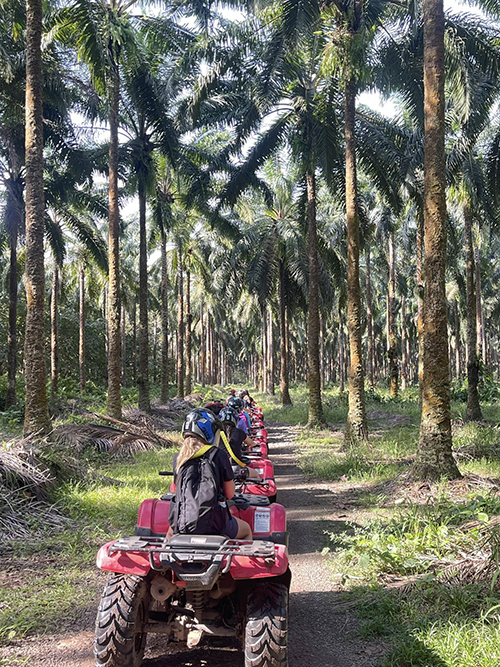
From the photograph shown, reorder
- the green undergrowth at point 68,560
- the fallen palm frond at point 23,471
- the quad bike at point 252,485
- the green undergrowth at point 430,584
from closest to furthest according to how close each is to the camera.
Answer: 1. the green undergrowth at point 430,584
2. the green undergrowth at point 68,560
3. the quad bike at point 252,485
4. the fallen palm frond at point 23,471

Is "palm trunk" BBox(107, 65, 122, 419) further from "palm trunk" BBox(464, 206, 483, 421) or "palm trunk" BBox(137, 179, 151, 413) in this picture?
"palm trunk" BBox(464, 206, 483, 421)

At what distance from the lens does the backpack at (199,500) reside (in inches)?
144

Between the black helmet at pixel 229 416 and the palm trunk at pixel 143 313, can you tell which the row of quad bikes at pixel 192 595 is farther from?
the palm trunk at pixel 143 313

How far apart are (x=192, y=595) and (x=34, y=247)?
7.18 meters

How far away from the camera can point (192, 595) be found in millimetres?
3371

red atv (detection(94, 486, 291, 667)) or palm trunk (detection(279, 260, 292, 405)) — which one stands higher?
palm trunk (detection(279, 260, 292, 405))

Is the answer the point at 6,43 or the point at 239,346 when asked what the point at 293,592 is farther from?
the point at 239,346

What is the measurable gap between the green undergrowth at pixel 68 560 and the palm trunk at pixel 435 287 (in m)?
4.20

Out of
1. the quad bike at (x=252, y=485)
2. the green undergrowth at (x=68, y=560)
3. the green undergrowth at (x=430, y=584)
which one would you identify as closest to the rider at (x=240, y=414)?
the green undergrowth at (x=68, y=560)

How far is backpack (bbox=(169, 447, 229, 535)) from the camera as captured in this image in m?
3.67

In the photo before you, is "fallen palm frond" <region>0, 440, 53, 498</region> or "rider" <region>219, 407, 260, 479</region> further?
"rider" <region>219, 407, 260, 479</region>

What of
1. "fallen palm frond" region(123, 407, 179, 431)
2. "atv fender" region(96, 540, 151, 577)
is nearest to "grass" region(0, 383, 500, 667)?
"atv fender" region(96, 540, 151, 577)

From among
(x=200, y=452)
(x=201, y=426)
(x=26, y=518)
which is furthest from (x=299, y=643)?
(x=26, y=518)

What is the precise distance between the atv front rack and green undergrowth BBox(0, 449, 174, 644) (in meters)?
1.59
